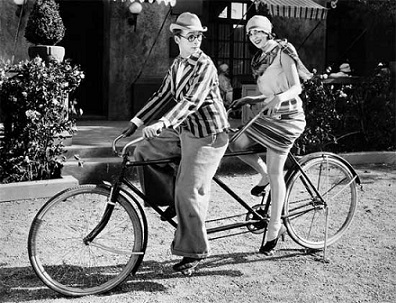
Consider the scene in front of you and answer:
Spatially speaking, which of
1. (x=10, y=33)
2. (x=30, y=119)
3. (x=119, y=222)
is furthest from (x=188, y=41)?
(x=10, y=33)

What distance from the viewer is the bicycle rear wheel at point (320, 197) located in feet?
16.9

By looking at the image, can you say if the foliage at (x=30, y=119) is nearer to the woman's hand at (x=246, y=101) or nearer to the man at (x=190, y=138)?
the woman's hand at (x=246, y=101)

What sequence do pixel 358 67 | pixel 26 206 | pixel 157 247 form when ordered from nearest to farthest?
pixel 157 247 → pixel 26 206 → pixel 358 67

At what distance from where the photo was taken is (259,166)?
5000mm

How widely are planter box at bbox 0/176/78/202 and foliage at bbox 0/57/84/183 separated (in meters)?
0.24

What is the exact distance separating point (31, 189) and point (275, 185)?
134 inches

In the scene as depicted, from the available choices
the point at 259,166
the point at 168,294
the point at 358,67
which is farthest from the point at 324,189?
the point at 358,67

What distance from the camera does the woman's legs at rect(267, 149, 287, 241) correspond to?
188 inches

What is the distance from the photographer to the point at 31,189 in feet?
23.5

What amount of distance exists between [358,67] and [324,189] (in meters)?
→ 14.0

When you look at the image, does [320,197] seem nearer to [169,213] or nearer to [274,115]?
[274,115]

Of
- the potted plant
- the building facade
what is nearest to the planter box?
the potted plant

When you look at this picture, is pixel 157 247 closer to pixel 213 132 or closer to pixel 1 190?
pixel 213 132

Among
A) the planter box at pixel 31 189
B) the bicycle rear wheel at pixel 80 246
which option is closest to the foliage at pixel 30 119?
the planter box at pixel 31 189
